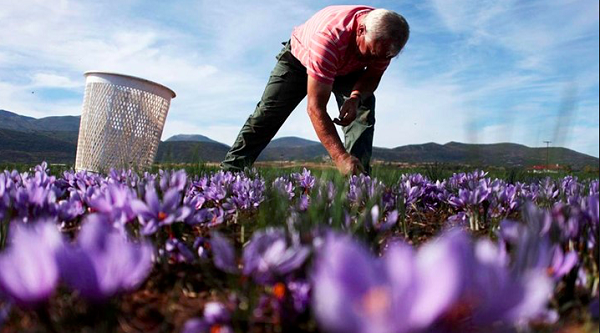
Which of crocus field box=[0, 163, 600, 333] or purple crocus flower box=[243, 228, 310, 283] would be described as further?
purple crocus flower box=[243, 228, 310, 283]

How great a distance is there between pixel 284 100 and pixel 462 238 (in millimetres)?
3942

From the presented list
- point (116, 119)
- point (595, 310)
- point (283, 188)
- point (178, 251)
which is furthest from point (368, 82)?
point (595, 310)

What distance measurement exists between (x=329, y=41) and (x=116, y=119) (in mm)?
2952

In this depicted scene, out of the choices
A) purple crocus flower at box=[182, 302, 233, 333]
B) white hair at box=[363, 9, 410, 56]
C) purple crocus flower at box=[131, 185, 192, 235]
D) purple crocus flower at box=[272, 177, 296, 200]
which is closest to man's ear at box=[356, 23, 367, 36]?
white hair at box=[363, 9, 410, 56]

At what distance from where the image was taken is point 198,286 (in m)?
1.17

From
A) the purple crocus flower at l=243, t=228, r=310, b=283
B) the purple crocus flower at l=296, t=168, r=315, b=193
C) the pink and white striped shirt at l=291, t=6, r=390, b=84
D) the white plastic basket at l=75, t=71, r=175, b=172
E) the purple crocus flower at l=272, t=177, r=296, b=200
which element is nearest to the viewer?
the purple crocus flower at l=243, t=228, r=310, b=283

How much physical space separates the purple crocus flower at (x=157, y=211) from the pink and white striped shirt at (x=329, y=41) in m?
2.11

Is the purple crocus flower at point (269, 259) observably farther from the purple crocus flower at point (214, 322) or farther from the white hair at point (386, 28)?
the white hair at point (386, 28)

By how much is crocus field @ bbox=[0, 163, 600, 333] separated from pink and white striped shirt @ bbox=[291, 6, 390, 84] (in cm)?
176

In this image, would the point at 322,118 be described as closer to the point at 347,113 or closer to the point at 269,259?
the point at 347,113

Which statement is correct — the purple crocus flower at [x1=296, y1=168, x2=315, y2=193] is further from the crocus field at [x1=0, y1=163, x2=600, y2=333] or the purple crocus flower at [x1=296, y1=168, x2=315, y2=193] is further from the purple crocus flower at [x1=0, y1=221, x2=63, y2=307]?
the purple crocus flower at [x1=0, y1=221, x2=63, y2=307]

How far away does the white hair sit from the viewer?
3080 mm

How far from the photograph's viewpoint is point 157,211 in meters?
1.21

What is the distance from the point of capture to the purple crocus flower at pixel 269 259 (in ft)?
2.91
